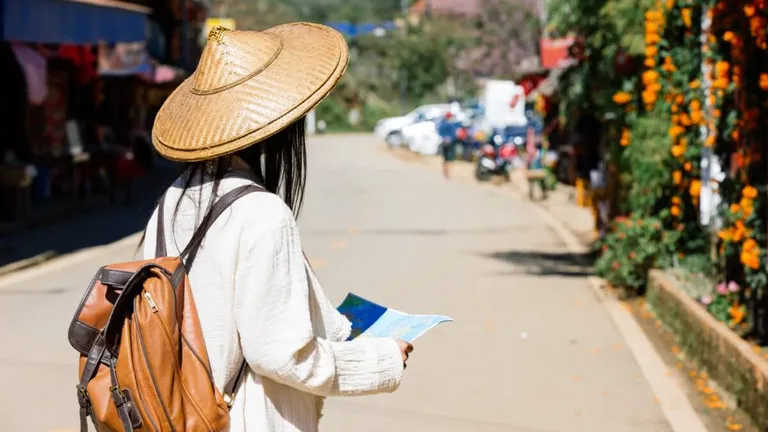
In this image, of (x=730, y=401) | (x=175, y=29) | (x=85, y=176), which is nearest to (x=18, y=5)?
(x=85, y=176)

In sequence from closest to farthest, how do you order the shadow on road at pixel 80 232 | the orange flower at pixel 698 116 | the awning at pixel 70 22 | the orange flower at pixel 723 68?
the orange flower at pixel 723 68 → the orange flower at pixel 698 116 → the shadow on road at pixel 80 232 → the awning at pixel 70 22

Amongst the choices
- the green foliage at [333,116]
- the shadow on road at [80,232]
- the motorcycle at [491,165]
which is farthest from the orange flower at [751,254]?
the green foliage at [333,116]

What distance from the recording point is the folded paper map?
3.25 m

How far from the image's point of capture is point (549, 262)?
15289mm

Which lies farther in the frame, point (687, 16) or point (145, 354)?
point (687, 16)

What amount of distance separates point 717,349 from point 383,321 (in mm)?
4911

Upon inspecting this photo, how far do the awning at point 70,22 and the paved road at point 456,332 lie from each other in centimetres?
340

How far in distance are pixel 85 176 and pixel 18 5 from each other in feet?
22.7

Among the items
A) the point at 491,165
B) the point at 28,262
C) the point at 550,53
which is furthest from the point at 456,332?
the point at 491,165

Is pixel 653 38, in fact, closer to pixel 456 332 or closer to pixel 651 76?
pixel 651 76

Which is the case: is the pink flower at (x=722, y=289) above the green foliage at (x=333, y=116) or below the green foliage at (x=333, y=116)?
above

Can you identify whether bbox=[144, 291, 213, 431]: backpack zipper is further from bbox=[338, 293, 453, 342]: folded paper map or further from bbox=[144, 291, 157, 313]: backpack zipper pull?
bbox=[338, 293, 453, 342]: folded paper map

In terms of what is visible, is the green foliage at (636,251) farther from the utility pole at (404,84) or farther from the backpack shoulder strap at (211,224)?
the utility pole at (404,84)

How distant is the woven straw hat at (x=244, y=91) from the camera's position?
116 inches
